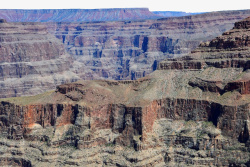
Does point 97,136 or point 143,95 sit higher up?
point 143,95

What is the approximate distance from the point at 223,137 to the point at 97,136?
73.9 feet

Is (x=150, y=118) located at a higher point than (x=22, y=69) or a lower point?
lower

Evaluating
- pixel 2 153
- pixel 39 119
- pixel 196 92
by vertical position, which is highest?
pixel 196 92

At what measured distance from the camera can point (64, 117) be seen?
95375 millimetres

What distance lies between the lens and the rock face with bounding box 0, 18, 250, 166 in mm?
86188

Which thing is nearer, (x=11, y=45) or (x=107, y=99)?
(x=107, y=99)

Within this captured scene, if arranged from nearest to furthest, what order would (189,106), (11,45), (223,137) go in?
(223,137) → (189,106) → (11,45)

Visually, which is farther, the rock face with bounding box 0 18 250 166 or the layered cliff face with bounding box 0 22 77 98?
the layered cliff face with bounding box 0 22 77 98

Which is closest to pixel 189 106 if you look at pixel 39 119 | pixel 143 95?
pixel 143 95

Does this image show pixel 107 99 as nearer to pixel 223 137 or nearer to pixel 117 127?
pixel 117 127

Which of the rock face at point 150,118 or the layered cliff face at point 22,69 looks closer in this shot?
the rock face at point 150,118

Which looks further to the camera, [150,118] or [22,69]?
[22,69]

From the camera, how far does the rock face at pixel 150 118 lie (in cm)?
8619

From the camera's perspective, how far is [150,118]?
9231 cm
